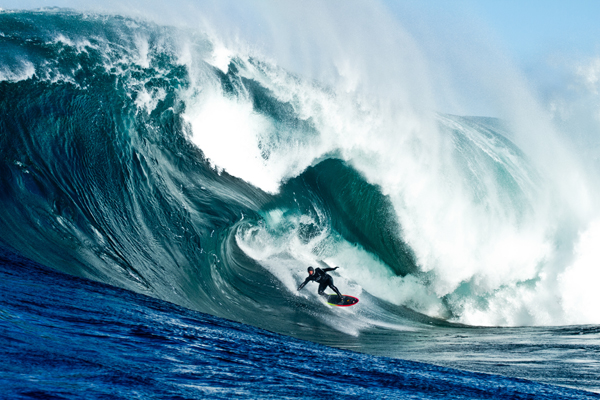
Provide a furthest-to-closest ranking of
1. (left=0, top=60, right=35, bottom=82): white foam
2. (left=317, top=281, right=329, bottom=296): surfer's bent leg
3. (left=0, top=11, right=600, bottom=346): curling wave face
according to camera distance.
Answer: (left=0, top=60, right=35, bottom=82): white foam, (left=317, top=281, right=329, bottom=296): surfer's bent leg, (left=0, top=11, right=600, bottom=346): curling wave face

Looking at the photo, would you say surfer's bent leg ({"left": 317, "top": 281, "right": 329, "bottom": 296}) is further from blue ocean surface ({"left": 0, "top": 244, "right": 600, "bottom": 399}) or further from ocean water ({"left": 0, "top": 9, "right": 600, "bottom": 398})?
blue ocean surface ({"left": 0, "top": 244, "right": 600, "bottom": 399})

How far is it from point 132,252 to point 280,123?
20.0ft

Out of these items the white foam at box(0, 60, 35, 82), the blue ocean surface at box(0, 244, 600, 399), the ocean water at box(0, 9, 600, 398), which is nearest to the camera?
the blue ocean surface at box(0, 244, 600, 399)

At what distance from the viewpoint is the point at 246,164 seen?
453 inches

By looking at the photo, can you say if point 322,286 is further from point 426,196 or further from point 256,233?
point 426,196

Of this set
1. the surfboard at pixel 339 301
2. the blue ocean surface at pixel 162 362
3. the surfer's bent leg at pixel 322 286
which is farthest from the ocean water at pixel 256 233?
the surfer's bent leg at pixel 322 286

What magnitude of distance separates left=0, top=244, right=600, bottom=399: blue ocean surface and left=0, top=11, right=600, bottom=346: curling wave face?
1593mm

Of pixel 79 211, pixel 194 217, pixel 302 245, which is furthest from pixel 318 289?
pixel 79 211

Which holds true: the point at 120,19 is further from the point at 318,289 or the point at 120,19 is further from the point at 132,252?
the point at 318,289

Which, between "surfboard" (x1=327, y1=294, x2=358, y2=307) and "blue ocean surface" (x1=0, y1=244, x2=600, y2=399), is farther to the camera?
"surfboard" (x1=327, y1=294, x2=358, y2=307)

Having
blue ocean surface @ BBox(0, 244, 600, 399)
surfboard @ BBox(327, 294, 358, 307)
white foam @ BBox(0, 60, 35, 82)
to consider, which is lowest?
blue ocean surface @ BBox(0, 244, 600, 399)

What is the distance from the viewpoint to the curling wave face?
7969 mm

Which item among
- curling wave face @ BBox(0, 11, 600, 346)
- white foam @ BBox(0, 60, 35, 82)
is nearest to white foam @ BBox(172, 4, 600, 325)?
curling wave face @ BBox(0, 11, 600, 346)

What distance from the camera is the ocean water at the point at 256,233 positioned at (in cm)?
422
